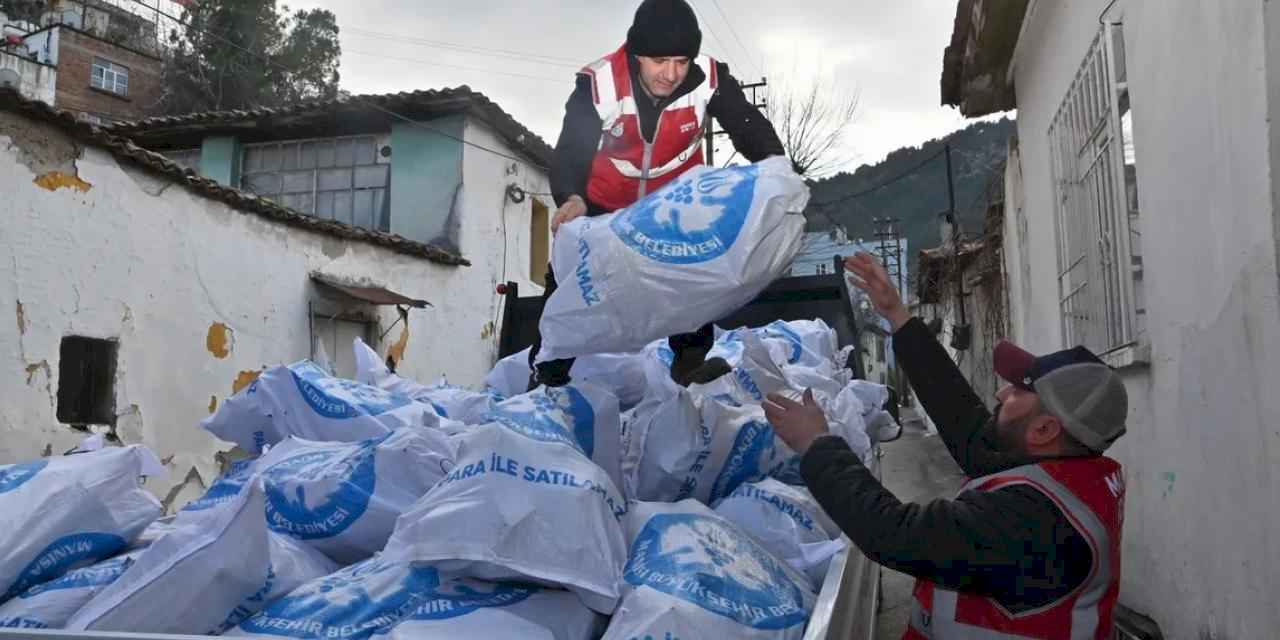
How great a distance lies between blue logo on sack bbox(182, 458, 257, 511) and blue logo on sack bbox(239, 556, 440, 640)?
0.67m

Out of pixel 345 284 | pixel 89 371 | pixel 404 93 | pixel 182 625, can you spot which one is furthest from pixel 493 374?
pixel 404 93

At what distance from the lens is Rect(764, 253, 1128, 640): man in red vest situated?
1.55 m

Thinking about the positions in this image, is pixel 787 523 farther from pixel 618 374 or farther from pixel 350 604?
pixel 350 604

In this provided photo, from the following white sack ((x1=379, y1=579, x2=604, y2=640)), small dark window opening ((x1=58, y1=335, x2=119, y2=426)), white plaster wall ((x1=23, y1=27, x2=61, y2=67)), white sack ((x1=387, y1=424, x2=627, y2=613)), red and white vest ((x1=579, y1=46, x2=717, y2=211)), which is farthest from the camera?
white plaster wall ((x1=23, y1=27, x2=61, y2=67))

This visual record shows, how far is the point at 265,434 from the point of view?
2754 millimetres

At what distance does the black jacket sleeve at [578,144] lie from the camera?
8.80 feet

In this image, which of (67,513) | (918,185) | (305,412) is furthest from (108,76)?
(918,185)

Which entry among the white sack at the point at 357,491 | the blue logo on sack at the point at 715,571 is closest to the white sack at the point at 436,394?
the white sack at the point at 357,491

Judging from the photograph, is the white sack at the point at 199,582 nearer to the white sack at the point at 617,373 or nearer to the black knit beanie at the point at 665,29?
the white sack at the point at 617,373

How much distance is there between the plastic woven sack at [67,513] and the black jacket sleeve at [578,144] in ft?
4.36

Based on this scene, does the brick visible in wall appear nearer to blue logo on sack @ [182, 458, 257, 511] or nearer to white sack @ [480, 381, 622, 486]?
blue logo on sack @ [182, 458, 257, 511]

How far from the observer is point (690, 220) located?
1926 millimetres

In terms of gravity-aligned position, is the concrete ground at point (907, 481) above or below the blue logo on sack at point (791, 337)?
below

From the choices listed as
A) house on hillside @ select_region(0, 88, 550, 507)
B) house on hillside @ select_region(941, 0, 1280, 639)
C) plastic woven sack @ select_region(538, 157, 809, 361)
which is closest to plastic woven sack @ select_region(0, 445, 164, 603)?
plastic woven sack @ select_region(538, 157, 809, 361)
